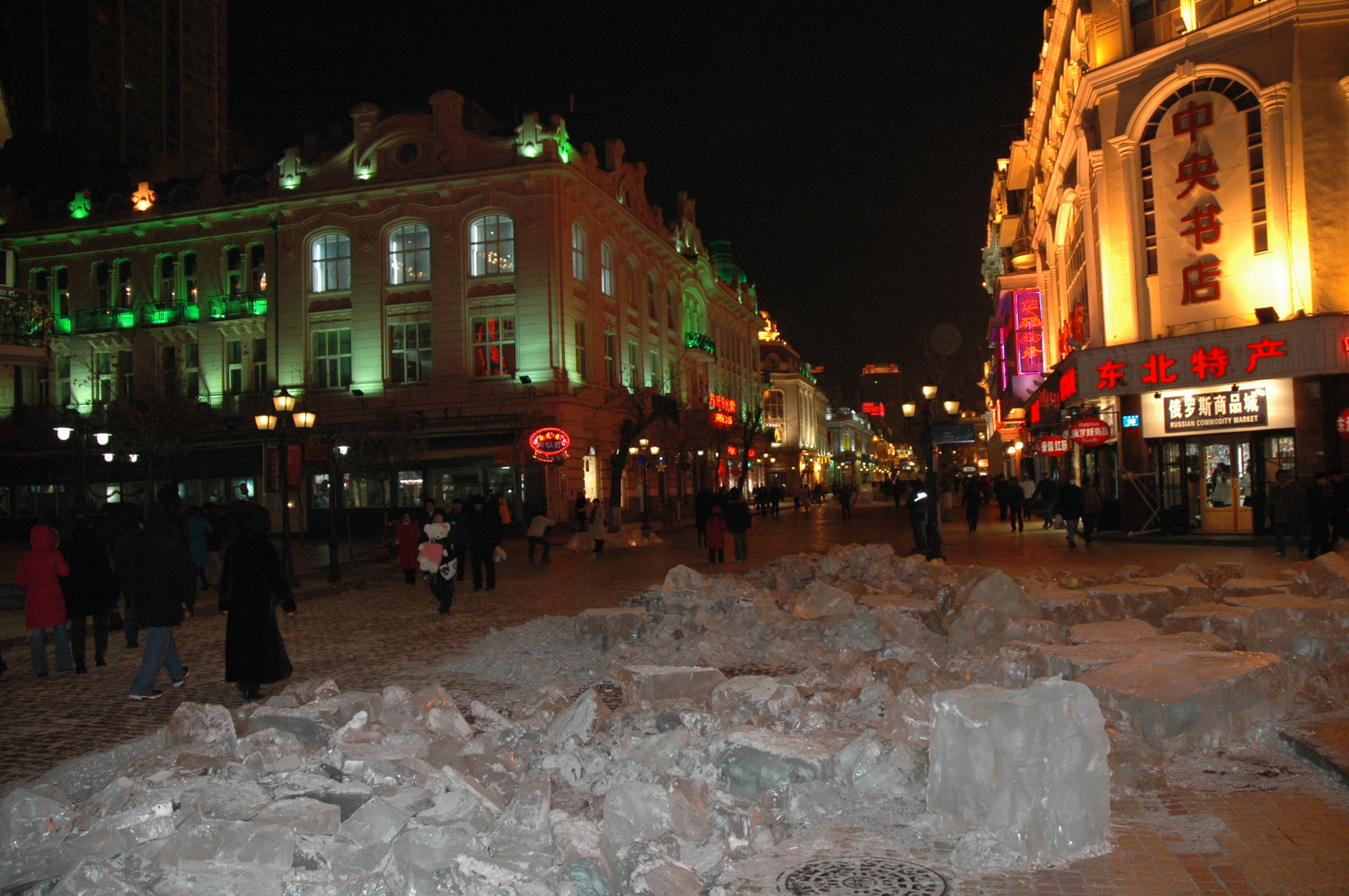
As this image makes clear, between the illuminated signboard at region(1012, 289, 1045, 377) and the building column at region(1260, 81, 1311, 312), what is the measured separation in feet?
54.3

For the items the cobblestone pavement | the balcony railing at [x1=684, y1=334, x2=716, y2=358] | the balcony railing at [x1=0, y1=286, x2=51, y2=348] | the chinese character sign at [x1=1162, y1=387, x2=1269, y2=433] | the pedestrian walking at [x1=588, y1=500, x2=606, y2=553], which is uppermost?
the balcony railing at [x1=684, y1=334, x2=716, y2=358]

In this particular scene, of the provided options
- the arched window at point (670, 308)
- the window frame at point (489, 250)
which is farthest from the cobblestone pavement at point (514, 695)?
the arched window at point (670, 308)

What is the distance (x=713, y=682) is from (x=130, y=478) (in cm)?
3975

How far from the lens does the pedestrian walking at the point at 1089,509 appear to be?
74.2ft

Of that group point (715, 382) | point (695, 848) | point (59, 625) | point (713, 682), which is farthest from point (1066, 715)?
point (715, 382)

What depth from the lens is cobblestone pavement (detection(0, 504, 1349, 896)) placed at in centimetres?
426

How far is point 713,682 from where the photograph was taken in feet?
23.7

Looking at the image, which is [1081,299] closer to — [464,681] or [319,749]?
[464,681]

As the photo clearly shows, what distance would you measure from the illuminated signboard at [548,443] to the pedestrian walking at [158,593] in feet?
79.3

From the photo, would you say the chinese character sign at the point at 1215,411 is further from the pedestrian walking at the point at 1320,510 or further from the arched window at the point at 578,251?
the arched window at the point at 578,251

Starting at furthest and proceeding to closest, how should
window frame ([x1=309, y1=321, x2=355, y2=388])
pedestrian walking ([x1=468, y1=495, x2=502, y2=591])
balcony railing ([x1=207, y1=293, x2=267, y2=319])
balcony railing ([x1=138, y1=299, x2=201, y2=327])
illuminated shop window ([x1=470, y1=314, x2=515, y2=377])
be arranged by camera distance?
balcony railing ([x1=138, y1=299, x2=201, y2=327]) < balcony railing ([x1=207, y1=293, x2=267, y2=319]) < window frame ([x1=309, y1=321, x2=355, y2=388]) < illuminated shop window ([x1=470, y1=314, x2=515, y2=377]) < pedestrian walking ([x1=468, y1=495, x2=502, y2=591])

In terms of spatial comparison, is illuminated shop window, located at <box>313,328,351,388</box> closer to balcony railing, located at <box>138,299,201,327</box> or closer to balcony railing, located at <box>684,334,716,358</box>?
balcony railing, located at <box>138,299,201,327</box>

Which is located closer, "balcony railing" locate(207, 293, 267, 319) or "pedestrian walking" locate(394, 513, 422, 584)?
"pedestrian walking" locate(394, 513, 422, 584)

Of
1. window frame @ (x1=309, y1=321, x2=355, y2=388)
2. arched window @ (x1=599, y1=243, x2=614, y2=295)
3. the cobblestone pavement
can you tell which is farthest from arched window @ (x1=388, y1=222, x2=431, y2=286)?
the cobblestone pavement
